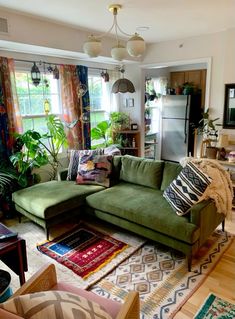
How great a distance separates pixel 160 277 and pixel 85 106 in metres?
3.17

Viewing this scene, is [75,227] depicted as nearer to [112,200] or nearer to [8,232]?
[112,200]

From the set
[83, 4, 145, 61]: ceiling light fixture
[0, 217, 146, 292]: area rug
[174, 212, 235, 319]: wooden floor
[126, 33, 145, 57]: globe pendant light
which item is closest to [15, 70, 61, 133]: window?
[0, 217, 146, 292]: area rug

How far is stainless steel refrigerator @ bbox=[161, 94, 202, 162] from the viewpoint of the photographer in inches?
222

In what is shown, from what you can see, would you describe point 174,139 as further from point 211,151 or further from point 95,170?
point 95,170

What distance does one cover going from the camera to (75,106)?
437 centimetres

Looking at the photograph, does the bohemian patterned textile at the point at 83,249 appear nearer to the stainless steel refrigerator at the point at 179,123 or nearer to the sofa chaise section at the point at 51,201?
the sofa chaise section at the point at 51,201

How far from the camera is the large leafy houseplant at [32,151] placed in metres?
3.37

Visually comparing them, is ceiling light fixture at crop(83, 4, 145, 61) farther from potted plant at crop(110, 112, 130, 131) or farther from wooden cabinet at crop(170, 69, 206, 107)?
wooden cabinet at crop(170, 69, 206, 107)

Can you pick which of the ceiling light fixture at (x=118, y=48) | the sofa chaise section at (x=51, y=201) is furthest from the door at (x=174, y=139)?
the ceiling light fixture at (x=118, y=48)

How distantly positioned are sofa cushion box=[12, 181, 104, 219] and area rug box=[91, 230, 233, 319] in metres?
0.92

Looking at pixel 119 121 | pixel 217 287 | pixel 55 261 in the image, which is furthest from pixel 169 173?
pixel 119 121

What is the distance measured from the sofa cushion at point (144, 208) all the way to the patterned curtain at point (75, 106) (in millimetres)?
1519

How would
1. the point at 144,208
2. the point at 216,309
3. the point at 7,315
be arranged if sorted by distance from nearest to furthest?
the point at 7,315 < the point at 216,309 < the point at 144,208

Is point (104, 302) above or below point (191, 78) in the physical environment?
below
